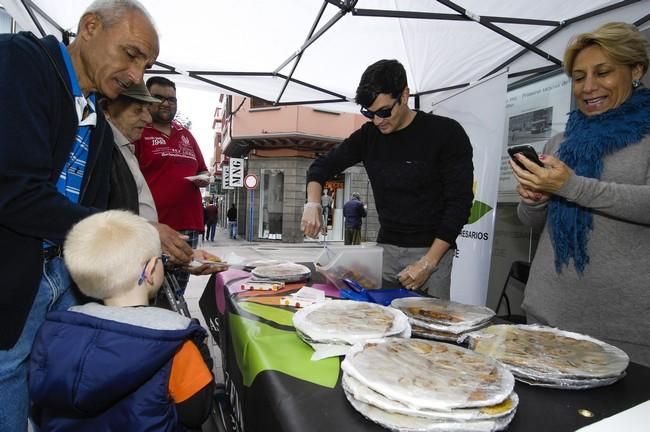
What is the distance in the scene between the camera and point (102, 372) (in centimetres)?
90

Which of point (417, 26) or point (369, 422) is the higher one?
point (417, 26)

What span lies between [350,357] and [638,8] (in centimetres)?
313

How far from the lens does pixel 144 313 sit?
1.04 m

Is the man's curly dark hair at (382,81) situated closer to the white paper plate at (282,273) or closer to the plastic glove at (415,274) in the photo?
the plastic glove at (415,274)

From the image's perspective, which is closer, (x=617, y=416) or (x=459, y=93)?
(x=617, y=416)

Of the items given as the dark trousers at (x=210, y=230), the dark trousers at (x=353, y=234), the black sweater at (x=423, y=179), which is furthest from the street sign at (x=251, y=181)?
the black sweater at (x=423, y=179)

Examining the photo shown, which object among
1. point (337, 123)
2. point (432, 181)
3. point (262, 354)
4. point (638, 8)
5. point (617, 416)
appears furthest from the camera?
point (337, 123)

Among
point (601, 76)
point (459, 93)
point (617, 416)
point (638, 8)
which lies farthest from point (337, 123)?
point (617, 416)

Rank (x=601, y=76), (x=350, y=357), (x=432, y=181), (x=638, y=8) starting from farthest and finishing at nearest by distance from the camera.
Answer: (x=638, y=8), (x=432, y=181), (x=601, y=76), (x=350, y=357)

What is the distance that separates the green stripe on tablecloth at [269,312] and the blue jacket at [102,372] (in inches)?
11.9

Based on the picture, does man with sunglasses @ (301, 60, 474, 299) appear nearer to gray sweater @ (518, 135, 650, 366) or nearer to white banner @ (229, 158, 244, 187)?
gray sweater @ (518, 135, 650, 366)

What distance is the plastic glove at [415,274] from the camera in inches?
63.7

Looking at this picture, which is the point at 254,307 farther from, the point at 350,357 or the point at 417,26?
the point at 417,26

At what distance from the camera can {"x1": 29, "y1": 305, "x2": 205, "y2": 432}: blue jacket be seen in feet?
2.98
